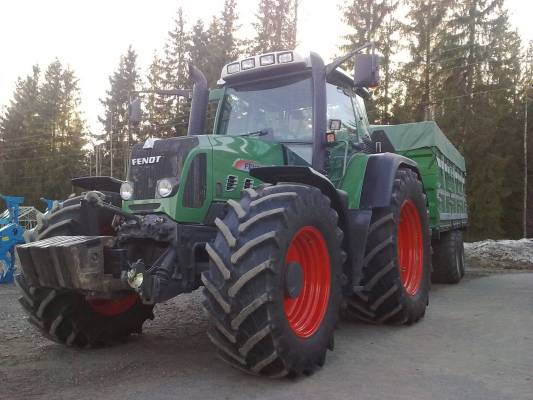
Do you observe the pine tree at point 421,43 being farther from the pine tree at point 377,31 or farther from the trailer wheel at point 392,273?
the trailer wheel at point 392,273

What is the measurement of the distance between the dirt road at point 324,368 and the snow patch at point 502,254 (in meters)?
6.89

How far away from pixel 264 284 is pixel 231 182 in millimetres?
1394

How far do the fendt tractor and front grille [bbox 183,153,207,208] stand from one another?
0.04ft

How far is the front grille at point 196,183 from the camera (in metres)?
4.43

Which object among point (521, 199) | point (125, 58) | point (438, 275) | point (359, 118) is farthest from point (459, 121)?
point (125, 58)

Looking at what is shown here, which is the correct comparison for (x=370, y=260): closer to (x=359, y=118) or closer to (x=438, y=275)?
(x=359, y=118)

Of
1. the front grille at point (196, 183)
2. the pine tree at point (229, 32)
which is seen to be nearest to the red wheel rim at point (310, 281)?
the front grille at point (196, 183)

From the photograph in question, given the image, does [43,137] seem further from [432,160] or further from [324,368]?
[324,368]

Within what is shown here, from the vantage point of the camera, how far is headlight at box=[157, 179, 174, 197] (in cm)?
441

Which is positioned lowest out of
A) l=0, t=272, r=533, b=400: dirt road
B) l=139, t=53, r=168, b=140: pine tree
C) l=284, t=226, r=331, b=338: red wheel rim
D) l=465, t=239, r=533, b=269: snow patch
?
l=465, t=239, r=533, b=269: snow patch

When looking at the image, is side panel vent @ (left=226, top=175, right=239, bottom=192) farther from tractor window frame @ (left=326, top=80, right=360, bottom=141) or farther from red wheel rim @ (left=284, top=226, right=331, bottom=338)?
tractor window frame @ (left=326, top=80, right=360, bottom=141)

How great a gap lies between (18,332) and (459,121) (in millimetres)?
25698

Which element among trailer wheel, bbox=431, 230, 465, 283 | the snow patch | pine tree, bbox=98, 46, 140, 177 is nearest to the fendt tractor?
trailer wheel, bbox=431, 230, 465, 283

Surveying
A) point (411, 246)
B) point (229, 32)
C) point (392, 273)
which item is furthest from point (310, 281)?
point (229, 32)
